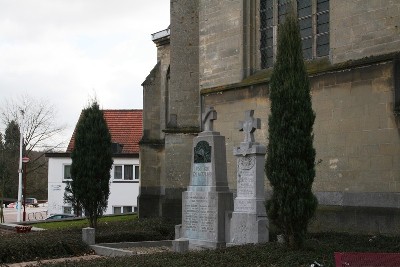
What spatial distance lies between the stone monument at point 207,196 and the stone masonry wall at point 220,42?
11.6 feet

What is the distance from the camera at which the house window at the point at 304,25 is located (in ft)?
54.0

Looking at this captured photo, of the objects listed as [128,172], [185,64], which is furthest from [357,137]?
[128,172]

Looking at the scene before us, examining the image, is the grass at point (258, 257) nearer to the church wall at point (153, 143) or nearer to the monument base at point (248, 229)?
the monument base at point (248, 229)

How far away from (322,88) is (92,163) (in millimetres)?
7068

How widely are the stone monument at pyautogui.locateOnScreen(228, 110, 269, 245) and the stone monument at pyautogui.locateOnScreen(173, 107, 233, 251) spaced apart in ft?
1.51

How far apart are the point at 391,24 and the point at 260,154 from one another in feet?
13.8

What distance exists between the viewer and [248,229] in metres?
13.5

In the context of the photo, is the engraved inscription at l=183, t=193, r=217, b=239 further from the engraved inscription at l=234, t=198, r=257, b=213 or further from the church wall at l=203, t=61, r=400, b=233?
the church wall at l=203, t=61, r=400, b=233

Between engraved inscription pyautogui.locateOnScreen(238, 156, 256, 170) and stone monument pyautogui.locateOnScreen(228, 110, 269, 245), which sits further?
engraved inscription pyautogui.locateOnScreen(238, 156, 256, 170)

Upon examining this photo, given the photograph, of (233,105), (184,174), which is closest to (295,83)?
(233,105)

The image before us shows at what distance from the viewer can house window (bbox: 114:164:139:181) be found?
1682 inches

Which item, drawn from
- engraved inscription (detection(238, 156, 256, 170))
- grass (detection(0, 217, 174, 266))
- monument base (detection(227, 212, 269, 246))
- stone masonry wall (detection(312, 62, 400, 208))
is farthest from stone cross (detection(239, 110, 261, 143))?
A: grass (detection(0, 217, 174, 266))

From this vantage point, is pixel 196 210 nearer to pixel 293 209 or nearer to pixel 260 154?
pixel 260 154

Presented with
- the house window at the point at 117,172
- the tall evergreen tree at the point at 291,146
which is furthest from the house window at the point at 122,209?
the tall evergreen tree at the point at 291,146
